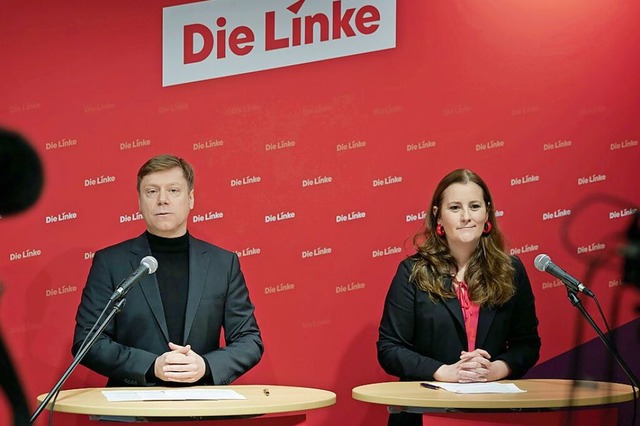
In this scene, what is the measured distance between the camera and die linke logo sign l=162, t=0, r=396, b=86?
5.12 meters

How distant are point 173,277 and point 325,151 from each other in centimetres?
133

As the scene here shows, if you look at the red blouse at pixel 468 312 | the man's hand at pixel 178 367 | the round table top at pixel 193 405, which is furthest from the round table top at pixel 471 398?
the man's hand at pixel 178 367

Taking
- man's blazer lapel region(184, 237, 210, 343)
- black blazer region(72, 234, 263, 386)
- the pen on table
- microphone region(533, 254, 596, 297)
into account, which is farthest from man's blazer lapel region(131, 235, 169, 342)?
microphone region(533, 254, 596, 297)

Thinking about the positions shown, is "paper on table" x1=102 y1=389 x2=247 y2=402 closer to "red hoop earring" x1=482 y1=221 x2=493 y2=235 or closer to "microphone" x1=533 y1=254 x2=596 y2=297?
"microphone" x1=533 y1=254 x2=596 y2=297

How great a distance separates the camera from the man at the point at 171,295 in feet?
13.2

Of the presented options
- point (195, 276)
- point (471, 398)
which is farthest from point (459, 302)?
point (195, 276)

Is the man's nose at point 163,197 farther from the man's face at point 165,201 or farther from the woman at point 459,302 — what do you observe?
the woman at point 459,302

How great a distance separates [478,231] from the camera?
167 inches

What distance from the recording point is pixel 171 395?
11.1 ft

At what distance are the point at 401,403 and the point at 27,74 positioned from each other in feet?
9.26

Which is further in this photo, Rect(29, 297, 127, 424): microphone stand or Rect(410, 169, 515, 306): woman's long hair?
Rect(410, 169, 515, 306): woman's long hair

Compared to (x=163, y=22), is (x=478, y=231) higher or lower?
lower

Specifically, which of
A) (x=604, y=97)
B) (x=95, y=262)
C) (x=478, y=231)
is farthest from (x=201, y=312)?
(x=604, y=97)

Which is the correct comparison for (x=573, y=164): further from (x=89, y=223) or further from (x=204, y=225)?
(x=89, y=223)
